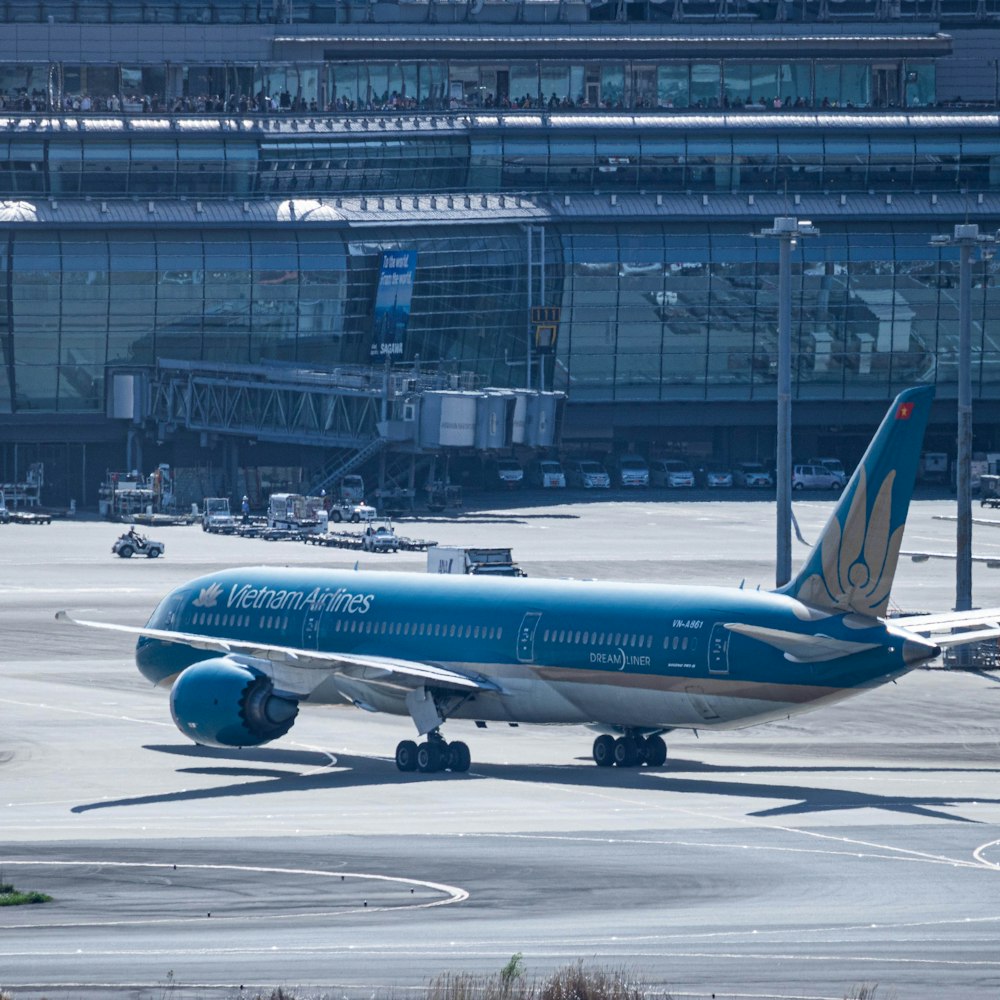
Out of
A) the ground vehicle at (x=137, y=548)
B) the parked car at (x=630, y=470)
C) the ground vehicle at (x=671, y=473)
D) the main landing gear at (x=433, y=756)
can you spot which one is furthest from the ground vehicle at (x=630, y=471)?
the main landing gear at (x=433, y=756)

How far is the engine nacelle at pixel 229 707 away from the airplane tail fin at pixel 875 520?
1424 centimetres

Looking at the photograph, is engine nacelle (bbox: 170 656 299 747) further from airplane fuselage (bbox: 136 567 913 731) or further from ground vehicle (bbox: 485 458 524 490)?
ground vehicle (bbox: 485 458 524 490)

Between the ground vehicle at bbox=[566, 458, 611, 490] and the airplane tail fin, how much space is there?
10839cm

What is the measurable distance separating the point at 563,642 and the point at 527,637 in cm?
108

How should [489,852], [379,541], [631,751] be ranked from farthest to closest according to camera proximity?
[379,541]
[631,751]
[489,852]

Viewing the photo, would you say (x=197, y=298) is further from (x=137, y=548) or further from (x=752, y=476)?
(x=752, y=476)

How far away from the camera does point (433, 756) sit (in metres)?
52.9

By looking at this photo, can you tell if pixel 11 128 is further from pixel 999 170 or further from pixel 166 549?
pixel 999 170

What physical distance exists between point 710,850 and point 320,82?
5256 inches

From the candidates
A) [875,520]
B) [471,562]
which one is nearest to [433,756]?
[875,520]

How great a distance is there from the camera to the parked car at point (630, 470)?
159m

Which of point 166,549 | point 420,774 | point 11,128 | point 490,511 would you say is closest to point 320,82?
point 11,128

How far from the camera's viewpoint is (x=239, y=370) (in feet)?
468

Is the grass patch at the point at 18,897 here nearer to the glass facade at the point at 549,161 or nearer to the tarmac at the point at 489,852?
the tarmac at the point at 489,852
